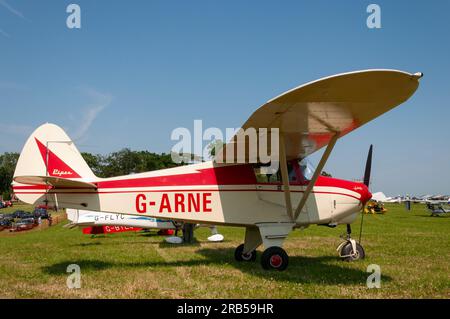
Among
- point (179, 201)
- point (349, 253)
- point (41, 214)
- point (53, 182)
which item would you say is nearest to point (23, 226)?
point (41, 214)

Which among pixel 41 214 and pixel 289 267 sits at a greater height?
pixel 289 267

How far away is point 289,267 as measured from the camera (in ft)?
27.7

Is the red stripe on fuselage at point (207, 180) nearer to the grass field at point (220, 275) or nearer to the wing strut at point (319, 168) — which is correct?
the wing strut at point (319, 168)

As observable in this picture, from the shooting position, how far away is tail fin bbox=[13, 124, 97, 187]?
816 cm

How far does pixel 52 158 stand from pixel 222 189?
3698mm

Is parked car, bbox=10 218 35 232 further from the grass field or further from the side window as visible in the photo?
the side window

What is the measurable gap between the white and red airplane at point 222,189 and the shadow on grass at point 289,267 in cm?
48

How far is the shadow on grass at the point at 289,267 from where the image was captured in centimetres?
711

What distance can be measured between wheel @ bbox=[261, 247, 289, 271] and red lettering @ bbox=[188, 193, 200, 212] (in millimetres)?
1720

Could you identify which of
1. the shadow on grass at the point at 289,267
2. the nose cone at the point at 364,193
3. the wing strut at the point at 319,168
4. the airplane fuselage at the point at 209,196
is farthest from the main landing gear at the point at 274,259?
the nose cone at the point at 364,193

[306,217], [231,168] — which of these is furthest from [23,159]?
[306,217]

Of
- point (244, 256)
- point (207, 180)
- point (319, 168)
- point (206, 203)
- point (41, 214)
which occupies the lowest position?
point (41, 214)

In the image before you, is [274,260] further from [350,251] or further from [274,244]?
[350,251]

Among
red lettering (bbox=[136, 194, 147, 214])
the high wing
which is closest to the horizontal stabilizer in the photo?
red lettering (bbox=[136, 194, 147, 214])
